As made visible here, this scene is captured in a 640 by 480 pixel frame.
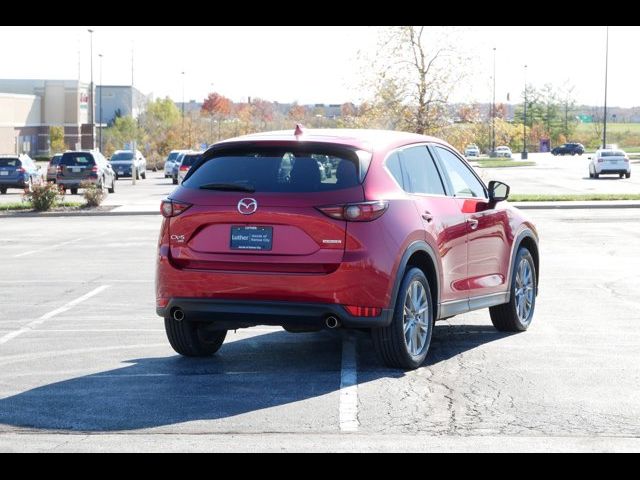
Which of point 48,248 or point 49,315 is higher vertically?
point 49,315

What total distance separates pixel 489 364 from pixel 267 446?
3179mm

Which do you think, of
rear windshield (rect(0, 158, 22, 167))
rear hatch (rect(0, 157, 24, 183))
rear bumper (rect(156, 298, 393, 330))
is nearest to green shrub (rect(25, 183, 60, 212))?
rear hatch (rect(0, 157, 24, 183))

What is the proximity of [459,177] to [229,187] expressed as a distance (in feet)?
8.07

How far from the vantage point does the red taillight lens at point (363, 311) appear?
8922 millimetres

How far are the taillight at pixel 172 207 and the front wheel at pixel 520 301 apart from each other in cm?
328

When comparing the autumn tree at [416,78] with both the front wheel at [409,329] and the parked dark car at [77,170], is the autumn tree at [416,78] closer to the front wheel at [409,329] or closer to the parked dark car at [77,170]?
A: the parked dark car at [77,170]

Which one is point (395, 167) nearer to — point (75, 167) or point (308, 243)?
point (308, 243)

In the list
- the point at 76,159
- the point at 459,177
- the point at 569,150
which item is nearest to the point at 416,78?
the point at 76,159

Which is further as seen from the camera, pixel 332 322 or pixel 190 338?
pixel 190 338

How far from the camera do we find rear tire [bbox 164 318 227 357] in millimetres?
9781

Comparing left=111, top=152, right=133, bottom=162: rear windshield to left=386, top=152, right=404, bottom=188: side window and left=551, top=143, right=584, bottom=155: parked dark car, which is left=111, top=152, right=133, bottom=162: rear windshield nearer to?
left=386, top=152, right=404, bottom=188: side window

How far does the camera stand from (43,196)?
35.0 metres
